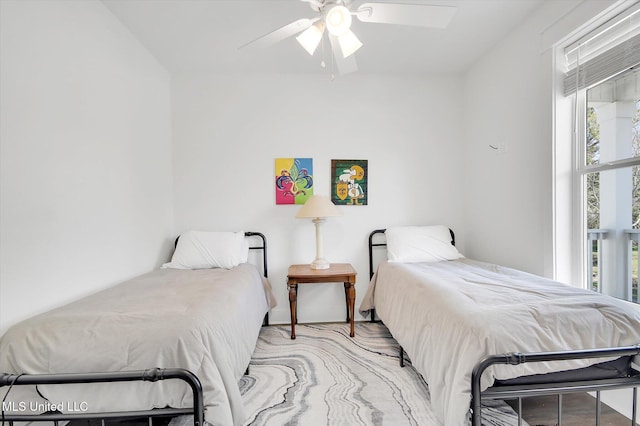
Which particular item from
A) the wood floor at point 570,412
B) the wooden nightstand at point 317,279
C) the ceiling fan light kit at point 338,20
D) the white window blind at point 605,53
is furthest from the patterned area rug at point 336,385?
the ceiling fan light kit at point 338,20

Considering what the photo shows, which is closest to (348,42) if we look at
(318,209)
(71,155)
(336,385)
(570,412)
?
(318,209)

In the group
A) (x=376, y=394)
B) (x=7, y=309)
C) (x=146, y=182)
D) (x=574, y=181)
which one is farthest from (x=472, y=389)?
(x=146, y=182)

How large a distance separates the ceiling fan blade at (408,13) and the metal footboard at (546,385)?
1573mm

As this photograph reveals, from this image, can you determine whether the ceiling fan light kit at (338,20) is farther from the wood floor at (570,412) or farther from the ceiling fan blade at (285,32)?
the wood floor at (570,412)

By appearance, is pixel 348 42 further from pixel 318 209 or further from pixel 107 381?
pixel 107 381

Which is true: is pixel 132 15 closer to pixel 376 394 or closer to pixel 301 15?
pixel 301 15

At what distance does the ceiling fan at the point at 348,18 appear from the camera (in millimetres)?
1462

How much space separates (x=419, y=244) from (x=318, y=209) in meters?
1.01

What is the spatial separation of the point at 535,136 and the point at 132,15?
3047 millimetres

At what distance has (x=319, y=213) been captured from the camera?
258cm

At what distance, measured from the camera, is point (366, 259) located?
3008mm

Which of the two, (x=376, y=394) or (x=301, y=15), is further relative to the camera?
(x=301, y=15)

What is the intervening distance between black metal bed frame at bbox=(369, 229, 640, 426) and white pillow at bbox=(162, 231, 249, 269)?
6.62 ft

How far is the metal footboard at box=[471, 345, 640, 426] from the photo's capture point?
1.04m
